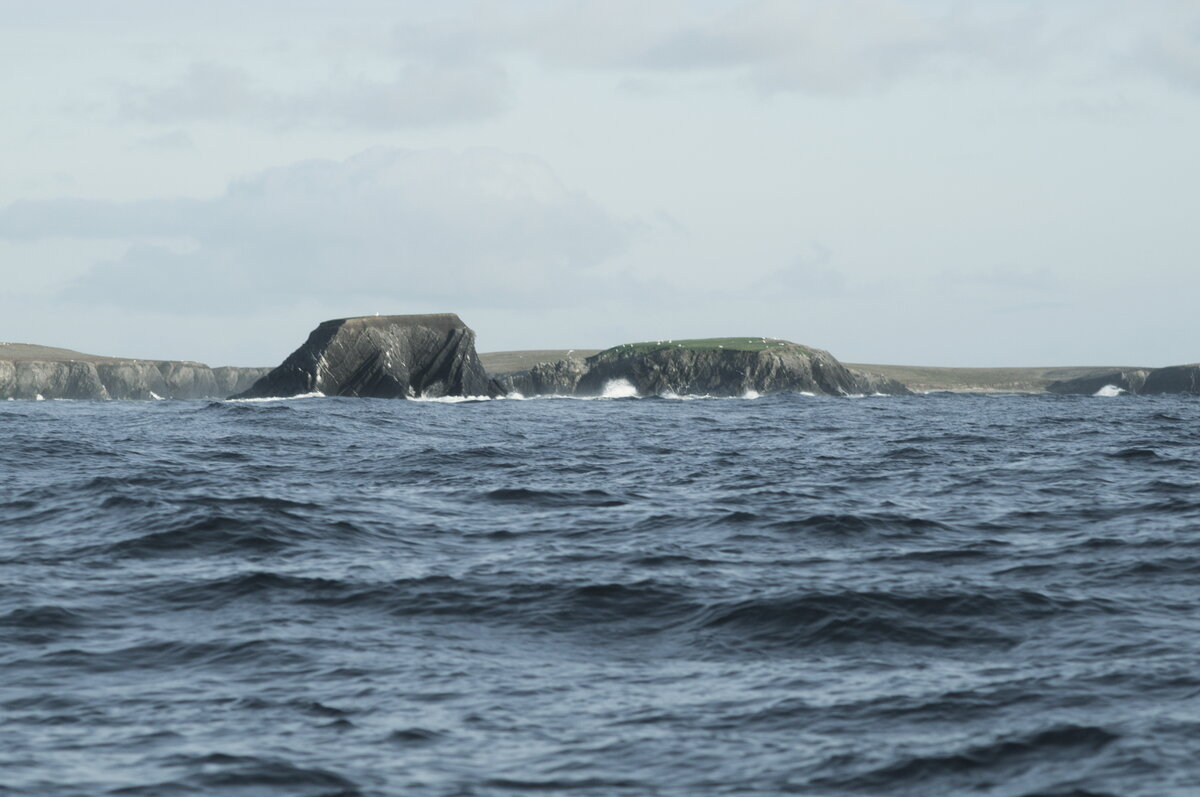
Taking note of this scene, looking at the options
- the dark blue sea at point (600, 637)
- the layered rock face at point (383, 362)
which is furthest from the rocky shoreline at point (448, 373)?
the dark blue sea at point (600, 637)

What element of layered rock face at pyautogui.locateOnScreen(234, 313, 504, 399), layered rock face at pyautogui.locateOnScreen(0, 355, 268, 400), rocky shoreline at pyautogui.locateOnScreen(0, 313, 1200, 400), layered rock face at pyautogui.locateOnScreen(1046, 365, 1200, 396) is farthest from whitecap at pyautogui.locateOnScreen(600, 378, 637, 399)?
layered rock face at pyautogui.locateOnScreen(1046, 365, 1200, 396)

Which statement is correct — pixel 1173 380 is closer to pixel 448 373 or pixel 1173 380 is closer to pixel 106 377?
pixel 448 373

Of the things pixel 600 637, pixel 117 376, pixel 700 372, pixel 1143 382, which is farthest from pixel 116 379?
pixel 600 637

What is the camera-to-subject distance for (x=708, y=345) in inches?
6447

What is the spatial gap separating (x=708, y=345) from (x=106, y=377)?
8288 cm

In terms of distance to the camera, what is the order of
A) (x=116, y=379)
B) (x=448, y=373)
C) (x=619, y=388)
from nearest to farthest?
(x=448, y=373), (x=619, y=388), (x=116, y=379)

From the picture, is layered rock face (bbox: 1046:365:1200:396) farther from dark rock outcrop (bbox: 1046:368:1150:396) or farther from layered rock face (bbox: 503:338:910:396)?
layered rock face (bbox: 503:338:910:396)

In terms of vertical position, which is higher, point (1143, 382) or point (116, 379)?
point (116, 379)

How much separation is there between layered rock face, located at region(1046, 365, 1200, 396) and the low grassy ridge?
174 feet

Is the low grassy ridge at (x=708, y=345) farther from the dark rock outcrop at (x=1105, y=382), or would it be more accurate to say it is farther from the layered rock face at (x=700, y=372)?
the dark rock outcrop at (x=1105, y=382)

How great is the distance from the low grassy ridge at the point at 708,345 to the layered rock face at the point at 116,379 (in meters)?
59.7

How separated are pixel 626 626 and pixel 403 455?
23.6 metres

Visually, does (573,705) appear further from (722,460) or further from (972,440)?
(972,440)

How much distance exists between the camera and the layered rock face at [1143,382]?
563 feet
